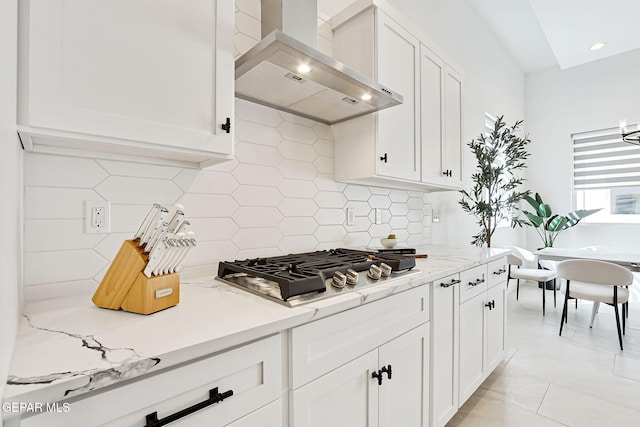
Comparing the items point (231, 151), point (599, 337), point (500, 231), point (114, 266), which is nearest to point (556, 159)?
point (500, 231)

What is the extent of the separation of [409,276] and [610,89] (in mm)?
5811

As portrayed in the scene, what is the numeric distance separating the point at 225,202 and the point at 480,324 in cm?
180

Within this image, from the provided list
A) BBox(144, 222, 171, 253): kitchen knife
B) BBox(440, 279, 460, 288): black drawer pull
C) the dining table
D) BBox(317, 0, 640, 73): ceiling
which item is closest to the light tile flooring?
the dining table

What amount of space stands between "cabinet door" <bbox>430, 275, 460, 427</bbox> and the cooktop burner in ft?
0.91

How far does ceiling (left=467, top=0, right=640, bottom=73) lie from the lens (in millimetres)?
3414

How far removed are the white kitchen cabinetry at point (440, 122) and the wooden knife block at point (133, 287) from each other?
1.83 metres

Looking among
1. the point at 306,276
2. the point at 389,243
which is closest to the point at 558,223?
the point at 389,243

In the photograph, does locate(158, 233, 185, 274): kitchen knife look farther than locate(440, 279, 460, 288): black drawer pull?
No

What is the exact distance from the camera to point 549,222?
498 cm

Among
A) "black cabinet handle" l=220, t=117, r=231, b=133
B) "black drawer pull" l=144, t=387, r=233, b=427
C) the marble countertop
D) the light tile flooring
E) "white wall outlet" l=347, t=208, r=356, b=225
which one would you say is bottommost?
the light tile flooring

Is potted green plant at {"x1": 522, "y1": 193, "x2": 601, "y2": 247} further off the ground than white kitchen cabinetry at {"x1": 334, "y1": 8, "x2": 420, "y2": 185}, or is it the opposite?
white kitchen cabinetry at {"x1": 334, "y1": 8, "x2": 420, "y2": 185}

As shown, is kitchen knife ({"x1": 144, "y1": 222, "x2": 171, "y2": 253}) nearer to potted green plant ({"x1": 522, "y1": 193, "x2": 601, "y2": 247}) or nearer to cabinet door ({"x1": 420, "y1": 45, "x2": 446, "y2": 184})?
cabinet door ({"x1": 420, "y1": 45, "x2": 446, "y2": 184})

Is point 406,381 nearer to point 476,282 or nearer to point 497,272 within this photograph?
point 476,282

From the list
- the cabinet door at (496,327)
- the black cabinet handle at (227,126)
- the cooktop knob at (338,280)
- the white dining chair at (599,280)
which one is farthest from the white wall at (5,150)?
the white dining chair at (599,280)
